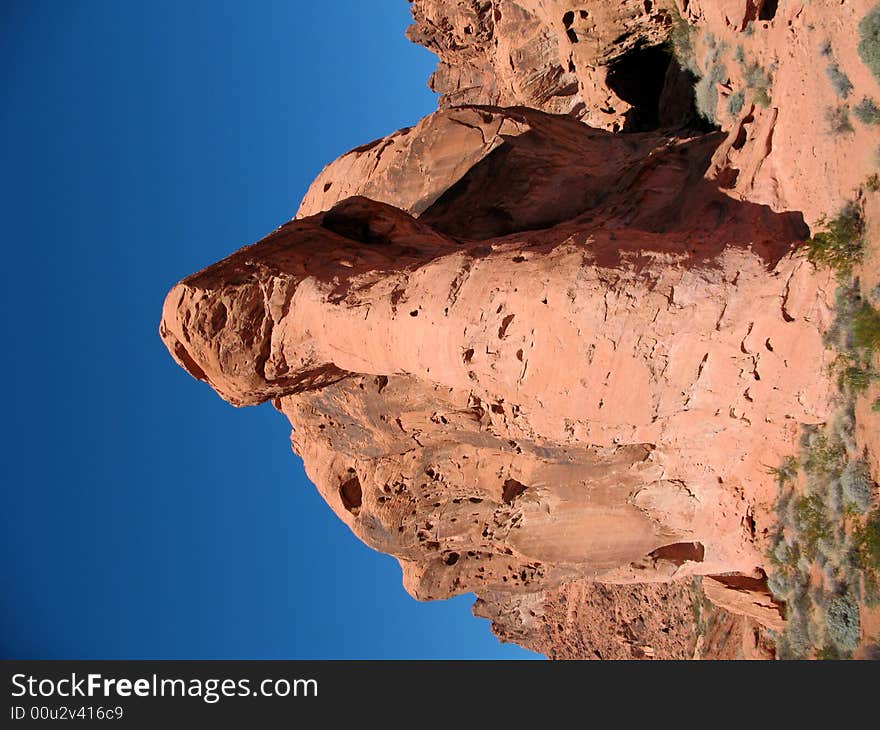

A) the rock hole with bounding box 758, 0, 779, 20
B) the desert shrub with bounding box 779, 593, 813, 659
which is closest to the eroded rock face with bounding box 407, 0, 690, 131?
the rock hole with bounding box 758, 0, 779, 20

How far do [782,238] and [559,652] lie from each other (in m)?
21.4

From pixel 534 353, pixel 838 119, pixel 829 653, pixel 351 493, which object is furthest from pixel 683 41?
pixel 351 493

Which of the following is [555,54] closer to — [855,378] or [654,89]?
[654,89]

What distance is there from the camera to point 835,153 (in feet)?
26.0

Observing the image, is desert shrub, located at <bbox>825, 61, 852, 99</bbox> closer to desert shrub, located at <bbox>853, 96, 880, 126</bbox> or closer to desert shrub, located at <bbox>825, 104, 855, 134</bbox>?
desert shrub, located at <bbox>825, 104, 855, 134</bbox>

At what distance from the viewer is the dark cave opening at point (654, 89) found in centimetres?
1517

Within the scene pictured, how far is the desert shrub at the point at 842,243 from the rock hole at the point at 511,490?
25.4 feet

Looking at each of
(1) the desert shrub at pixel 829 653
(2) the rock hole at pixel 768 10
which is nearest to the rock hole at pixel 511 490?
(1) the desert shrub at pixel 829 653

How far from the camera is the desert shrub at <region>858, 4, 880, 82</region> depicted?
7227mm

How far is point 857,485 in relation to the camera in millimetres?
8469

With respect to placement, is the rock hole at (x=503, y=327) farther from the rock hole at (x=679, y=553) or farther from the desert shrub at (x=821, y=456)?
the rock hole at (x=679, y=553)

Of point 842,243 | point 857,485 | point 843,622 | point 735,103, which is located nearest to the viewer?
point 842,243

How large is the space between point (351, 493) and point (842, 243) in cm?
1151

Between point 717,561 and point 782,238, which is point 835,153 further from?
point 717,561
